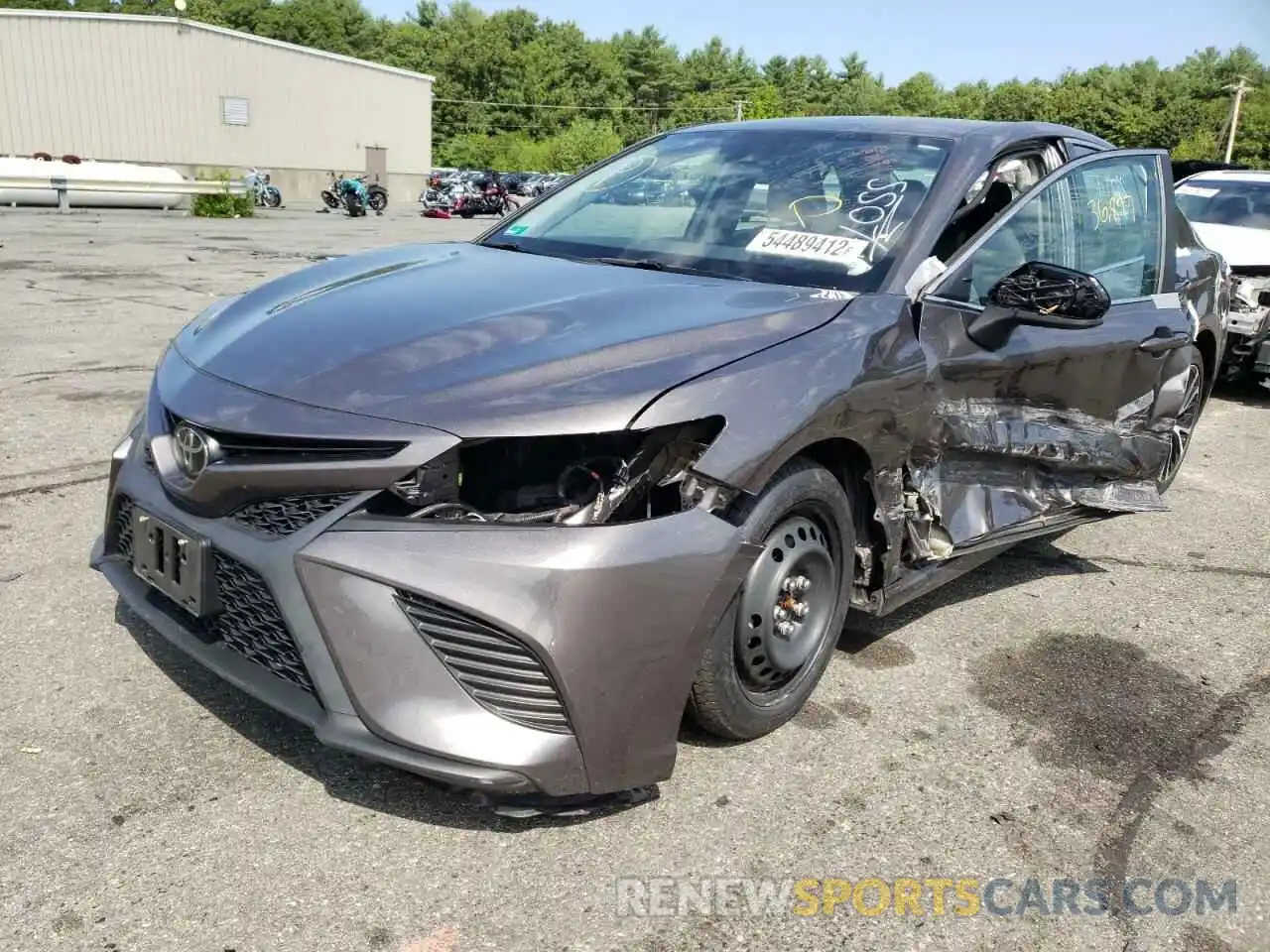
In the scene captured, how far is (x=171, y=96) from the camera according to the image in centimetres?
3678

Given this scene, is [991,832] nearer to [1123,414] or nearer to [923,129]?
[1123,414]

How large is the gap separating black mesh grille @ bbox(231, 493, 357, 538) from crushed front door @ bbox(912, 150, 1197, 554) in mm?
1676

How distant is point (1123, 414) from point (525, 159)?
74.6 m

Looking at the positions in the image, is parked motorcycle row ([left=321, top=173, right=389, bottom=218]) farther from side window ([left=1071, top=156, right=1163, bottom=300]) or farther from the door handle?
the door handle

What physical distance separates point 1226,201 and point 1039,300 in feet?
24.2

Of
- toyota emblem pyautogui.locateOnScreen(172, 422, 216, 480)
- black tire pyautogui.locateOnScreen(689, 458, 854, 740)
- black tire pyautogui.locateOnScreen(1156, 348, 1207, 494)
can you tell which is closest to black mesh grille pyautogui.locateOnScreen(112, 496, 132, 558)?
toyota emblem pyautogui.locateOnScreen(172, 422, 216, 480)

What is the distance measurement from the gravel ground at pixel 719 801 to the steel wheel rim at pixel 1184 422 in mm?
646

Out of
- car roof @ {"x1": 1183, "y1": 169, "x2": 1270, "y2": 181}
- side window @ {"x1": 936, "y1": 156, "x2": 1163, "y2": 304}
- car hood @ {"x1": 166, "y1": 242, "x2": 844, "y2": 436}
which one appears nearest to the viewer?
car hood @ {"x1": 166, "y1": 242, "x2": 844, "y2": 436}

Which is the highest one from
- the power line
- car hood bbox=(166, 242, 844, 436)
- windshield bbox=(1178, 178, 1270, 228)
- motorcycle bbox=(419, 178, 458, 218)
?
the power line

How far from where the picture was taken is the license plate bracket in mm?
2318

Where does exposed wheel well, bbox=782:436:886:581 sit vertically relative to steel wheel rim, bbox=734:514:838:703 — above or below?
above

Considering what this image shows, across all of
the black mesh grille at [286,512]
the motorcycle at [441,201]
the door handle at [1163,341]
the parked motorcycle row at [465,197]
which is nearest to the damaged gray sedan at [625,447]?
the black mesh grille at [286,512]

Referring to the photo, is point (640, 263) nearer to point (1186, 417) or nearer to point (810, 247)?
point (810, 247)

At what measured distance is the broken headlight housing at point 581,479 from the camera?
2.22 metres
